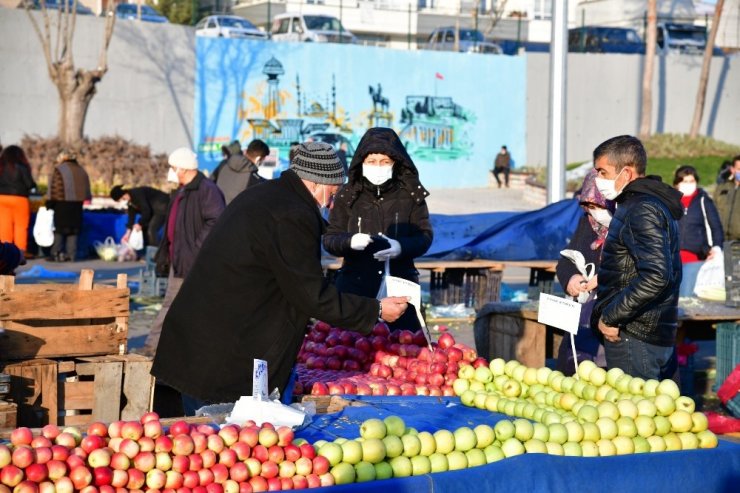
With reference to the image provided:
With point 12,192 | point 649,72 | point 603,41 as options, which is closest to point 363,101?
point 649,72

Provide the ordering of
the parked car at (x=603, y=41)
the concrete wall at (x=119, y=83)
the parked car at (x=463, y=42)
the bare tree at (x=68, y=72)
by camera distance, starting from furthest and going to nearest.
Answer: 1. the parked car at (x=603, y=41)
2. the parked car at (x=463, y=42)
3. the concrete wall at (x=119, y=83)
4. the bare tree at (x=68, y=72)

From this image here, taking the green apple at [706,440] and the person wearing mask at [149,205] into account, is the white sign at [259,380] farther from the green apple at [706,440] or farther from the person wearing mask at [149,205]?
the person wearing mask at [149,205]

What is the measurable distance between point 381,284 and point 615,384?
182 cm

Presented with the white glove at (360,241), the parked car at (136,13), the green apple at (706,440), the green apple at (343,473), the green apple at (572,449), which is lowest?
the green apple at (706,440)

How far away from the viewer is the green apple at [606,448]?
4.78m

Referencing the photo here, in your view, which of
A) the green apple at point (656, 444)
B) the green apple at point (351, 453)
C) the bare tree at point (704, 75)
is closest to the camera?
the green apple at point (351, 453)

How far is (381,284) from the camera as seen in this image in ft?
22.5

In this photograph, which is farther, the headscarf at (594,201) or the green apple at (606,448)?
the headscarf at (594,201)

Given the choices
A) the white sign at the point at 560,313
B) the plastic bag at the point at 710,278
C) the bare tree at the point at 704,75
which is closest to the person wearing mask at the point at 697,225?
the plastic bag at the point at 710,278

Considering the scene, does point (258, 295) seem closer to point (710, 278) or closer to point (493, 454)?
point (493, 454)

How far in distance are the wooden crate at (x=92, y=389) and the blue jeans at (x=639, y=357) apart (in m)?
2.45

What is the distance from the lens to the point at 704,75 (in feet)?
124

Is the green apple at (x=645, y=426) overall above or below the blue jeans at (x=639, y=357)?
below

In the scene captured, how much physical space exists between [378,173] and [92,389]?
2.05 metres
